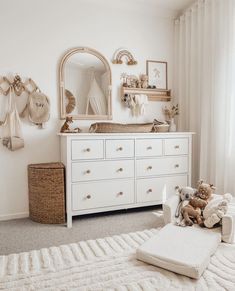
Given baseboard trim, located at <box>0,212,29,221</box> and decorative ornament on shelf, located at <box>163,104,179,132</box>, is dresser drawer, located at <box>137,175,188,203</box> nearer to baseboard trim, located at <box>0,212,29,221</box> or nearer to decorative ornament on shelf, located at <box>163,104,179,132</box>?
decorative ornament on shelf, located at <box>163,104,179,132</box>

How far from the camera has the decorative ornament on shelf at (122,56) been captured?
3.40 meters

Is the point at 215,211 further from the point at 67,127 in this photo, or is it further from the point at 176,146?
the point at 67,127

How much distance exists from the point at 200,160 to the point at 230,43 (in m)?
1.38

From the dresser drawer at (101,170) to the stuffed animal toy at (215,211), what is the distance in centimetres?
93

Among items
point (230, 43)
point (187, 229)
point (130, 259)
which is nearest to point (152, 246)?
point (130, 259)

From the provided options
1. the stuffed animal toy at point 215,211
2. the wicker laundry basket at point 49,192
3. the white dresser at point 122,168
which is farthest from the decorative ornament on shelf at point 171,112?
the wicker laundry basket at point 49,192

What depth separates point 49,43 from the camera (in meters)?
3.10

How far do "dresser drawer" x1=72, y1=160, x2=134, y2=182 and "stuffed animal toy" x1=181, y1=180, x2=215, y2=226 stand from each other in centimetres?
77

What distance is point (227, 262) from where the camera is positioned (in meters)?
1.88

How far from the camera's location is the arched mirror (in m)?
3.18

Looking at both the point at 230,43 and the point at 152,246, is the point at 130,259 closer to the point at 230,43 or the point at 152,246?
the point at 152,246

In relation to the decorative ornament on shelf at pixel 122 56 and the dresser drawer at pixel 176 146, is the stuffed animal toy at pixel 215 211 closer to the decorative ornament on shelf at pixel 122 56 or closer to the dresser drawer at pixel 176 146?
the dresser drawer at pixel 176 146

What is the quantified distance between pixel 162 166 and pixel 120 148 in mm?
577

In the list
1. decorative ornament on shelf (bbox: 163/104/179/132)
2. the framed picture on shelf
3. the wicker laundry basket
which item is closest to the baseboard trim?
the wicker laundry basket
